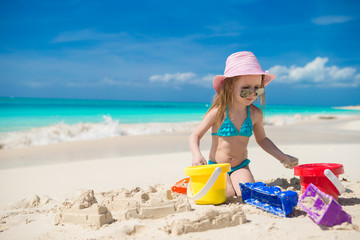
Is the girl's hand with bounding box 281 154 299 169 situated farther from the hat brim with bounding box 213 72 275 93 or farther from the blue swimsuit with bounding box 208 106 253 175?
the hat brim with bounding box 213 72 275 93

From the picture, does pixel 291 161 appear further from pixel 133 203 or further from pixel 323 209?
pixel 133 203

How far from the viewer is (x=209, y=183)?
2.27 meters

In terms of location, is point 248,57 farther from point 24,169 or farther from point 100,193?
point 24,169

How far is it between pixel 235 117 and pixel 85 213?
1.61m

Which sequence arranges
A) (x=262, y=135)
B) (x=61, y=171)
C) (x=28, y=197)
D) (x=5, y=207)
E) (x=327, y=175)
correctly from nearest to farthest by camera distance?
1. (x=327, y=175)
2. (x=5, y=207)
3. (x=28, y=197)
4. (x=262, y=135)
5. (x=61, y=171)

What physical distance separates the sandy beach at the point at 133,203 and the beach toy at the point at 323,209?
0.05m

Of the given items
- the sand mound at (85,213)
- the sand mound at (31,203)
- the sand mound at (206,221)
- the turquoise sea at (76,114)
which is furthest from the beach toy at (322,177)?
the sand mound at (31,203)

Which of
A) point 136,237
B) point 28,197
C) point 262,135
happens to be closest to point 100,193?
point 28,197

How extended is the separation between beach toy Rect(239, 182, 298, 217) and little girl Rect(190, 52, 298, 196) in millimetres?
396

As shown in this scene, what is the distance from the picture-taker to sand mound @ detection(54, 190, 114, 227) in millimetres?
1900

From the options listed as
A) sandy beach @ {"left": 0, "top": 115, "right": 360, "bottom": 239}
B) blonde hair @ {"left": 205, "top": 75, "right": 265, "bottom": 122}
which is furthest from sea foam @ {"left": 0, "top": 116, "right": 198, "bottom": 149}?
blonde hair @ {"left": 205, "top": 75, "right": 265, "bottom": 122}

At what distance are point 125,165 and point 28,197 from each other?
1.69m

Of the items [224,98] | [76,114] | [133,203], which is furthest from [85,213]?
[76,114]

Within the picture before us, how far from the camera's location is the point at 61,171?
4.12 m
